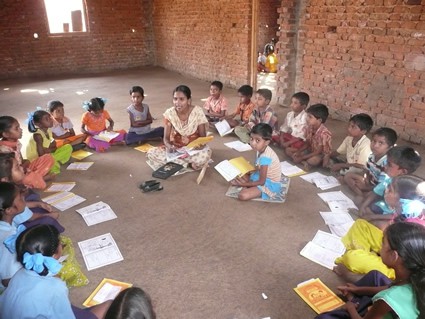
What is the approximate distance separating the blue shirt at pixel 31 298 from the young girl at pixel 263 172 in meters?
2.14

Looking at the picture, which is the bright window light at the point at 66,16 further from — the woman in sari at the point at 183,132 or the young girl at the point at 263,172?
the young girl at the point at 263,172

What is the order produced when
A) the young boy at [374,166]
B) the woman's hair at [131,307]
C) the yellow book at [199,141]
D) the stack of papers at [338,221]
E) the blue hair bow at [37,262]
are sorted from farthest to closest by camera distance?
the yellow book at [199,141]
the young boy at [374,166]
the stack of papers at [338,221]
the blue hair bow at [37,262]
the woman's hair at [131,307]

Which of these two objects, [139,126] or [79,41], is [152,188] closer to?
[139,126]

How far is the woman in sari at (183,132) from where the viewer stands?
417 cm

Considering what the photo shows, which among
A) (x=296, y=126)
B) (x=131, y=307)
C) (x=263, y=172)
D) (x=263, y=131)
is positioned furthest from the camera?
(x=296, y=126)

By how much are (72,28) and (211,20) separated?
538 centimetres

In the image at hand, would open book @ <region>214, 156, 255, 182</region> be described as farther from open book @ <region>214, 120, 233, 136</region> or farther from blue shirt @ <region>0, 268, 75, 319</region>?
blue shirt @ <region>0, 268, 75, 319</region>

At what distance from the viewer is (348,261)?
2.37 meters

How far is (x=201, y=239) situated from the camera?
2.93 metres

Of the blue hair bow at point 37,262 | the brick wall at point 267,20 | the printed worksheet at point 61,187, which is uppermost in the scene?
the brick wall at point 267,20

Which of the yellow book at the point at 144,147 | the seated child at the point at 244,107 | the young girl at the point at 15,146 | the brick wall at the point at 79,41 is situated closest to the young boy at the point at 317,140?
the seated child at the point at 244,107

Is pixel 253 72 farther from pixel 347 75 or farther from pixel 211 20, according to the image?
pixel 347 75

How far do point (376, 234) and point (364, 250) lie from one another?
146 mm

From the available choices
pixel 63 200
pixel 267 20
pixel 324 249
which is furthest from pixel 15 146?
pixel 267 20
